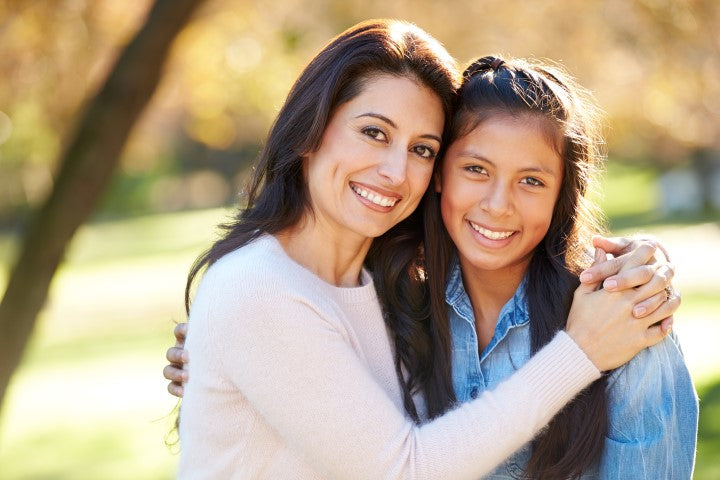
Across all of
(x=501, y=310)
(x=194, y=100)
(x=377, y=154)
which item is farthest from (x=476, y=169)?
(x=194, y=100)

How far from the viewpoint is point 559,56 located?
47.1ft

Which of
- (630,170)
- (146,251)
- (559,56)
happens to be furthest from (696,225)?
(630,170)

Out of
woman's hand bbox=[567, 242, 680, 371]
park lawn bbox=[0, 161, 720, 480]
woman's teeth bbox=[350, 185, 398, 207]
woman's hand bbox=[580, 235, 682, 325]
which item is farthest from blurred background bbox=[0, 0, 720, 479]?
woman's hand bbox=[567, 242, 680, 371]

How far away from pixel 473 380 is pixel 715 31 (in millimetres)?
4872

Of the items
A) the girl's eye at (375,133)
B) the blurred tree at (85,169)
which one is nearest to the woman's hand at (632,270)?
the girl's eye at (375,133)

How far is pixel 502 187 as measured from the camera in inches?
126

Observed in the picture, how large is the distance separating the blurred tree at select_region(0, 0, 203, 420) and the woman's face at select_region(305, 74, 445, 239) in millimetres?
1643

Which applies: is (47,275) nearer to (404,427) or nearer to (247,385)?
(247,385)

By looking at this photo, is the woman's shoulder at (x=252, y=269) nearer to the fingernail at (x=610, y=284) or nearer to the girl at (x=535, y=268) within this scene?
the girl at (x=535, y=268)

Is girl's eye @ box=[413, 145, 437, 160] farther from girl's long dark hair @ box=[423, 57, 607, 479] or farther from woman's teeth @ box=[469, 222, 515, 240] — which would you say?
woman's teeth @ box=[469, 222, 515, 240]

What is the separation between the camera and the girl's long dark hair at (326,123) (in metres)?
3.09

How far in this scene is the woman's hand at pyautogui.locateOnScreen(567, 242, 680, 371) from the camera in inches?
115

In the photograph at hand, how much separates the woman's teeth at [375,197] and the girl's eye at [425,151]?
0.18 metres

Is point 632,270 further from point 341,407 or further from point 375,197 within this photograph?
point 341,407
